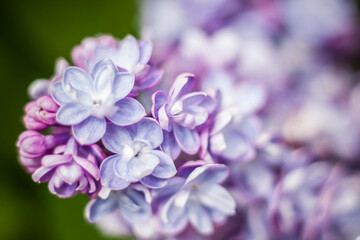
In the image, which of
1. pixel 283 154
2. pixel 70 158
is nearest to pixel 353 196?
pixel 283 154

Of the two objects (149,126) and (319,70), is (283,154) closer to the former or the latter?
(149,126)

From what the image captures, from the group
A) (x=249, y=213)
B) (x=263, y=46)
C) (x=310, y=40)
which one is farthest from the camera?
(x=310, y=40)

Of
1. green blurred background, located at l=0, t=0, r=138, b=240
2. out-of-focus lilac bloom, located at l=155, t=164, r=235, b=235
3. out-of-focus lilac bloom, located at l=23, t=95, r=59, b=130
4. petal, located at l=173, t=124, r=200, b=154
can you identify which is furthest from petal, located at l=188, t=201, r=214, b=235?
green blurred background, located at l=0, t=0, r=138, b=240

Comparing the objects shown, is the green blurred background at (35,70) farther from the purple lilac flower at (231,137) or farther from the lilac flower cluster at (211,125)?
the purple lilac flower at (231,137)

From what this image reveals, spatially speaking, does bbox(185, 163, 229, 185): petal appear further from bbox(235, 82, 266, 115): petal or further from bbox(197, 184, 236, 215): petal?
bbox(235, 82, 266, 115): petal

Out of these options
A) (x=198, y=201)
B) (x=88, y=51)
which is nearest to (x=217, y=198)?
(x=198, y=201)

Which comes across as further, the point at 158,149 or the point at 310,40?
the point at 310,40
